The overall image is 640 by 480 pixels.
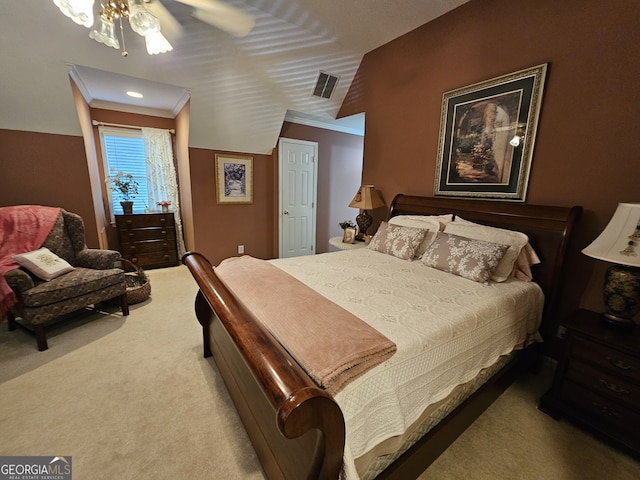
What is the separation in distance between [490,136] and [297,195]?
2.99 m

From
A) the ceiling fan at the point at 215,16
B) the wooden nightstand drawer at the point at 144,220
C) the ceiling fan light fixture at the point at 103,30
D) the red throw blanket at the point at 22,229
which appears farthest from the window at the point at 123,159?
the ceiling fan light fixture at the point at 103,30

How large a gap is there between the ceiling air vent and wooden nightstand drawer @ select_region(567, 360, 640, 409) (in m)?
3.82

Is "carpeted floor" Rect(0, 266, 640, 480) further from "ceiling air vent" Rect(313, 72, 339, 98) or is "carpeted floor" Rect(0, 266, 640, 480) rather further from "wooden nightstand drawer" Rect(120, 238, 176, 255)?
"ceiling air vent" Rect(313, 72, 339, 98)

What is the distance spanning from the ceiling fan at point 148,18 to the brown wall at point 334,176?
2.06 metres

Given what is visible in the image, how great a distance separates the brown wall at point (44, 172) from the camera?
9.30 ft

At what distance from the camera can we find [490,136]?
237 centimetres

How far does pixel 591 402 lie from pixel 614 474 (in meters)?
0.33

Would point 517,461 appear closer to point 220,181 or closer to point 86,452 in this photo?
point 86,452

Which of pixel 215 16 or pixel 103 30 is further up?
pixel 215 16

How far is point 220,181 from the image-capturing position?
13.4 feet

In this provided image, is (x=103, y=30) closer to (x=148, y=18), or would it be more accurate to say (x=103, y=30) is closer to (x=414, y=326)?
(x=148, y=18)

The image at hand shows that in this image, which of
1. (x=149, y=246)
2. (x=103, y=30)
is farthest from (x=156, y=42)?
(x=149, y=246)

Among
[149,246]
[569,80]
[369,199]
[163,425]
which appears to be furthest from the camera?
[149,246]

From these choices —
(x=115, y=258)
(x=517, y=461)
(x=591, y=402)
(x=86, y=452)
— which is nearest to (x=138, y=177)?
(x=115, y=258)
